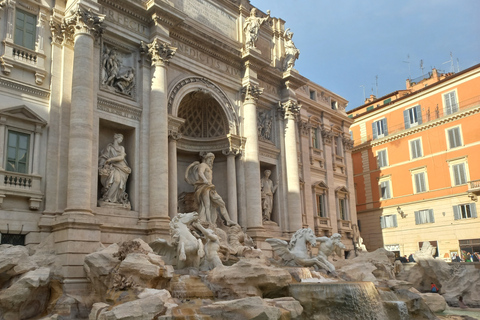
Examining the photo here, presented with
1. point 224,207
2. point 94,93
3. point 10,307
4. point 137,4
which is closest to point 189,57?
point 137,4

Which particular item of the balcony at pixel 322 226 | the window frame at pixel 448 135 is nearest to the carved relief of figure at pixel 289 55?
the balcony at pixel 322 226

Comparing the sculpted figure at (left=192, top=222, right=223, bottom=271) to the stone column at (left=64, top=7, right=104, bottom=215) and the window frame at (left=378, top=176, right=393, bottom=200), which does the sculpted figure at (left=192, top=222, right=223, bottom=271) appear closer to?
the stone column at (left=64, top=7, right=104, bottom=215)

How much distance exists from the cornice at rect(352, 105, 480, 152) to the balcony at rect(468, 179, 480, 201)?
450cm

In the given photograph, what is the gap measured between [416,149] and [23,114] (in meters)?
→ 27.3

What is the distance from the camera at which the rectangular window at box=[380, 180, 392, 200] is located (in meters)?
35.7

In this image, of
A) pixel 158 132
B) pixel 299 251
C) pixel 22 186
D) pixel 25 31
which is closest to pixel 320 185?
pixel 299 251

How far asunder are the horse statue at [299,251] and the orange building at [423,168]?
1624 centimetres

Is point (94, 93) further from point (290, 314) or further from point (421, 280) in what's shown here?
point (421, 280)

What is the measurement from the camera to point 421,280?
2383 centimetres

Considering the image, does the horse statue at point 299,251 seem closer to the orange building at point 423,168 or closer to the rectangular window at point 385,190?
the orange building at point 423,168

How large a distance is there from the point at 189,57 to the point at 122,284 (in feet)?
39.5

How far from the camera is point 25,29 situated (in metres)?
16.6

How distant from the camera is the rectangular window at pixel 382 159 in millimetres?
36375

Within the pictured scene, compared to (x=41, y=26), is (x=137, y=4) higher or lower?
higher
